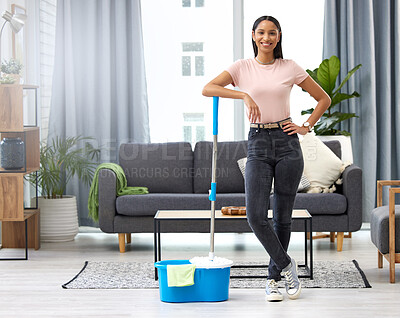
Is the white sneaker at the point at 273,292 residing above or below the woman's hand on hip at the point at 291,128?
below

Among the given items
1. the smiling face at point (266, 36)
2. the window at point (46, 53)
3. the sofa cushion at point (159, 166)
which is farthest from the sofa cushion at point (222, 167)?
the smiling face at point (266, 36)

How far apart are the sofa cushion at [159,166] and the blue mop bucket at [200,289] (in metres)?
1.94

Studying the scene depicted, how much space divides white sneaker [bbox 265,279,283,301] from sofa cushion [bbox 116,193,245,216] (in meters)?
1.43

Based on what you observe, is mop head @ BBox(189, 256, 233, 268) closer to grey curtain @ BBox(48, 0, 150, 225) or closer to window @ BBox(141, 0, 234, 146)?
grey curtain @ BBox(48, 0, 150, 225)

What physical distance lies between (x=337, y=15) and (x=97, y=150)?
2.52 m

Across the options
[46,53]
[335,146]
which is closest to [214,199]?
[335,146]

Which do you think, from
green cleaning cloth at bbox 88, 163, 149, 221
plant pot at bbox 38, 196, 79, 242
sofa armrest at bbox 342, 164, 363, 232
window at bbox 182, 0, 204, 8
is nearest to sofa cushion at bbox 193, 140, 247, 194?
green cleaning cloth at bbox 88, 163, 149, 221

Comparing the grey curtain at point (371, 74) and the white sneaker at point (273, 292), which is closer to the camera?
the white sneaker at point (273, 292)

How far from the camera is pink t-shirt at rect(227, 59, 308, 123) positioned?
308cm

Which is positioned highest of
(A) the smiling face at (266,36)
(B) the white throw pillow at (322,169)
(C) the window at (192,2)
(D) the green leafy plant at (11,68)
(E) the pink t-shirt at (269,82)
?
(C) the window at (192,2)

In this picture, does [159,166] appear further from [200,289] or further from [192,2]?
[200,289]

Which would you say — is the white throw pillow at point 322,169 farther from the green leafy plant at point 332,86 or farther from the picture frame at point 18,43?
the picture frame at point 18,43

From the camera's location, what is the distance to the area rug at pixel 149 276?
3676 millimetres

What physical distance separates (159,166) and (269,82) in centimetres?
234
